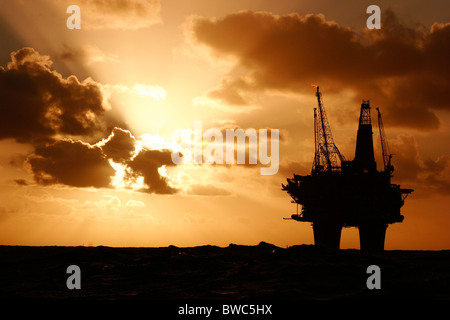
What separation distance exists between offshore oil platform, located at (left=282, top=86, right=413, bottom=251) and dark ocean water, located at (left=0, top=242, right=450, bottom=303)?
4563cm

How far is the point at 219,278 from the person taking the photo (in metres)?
25.1

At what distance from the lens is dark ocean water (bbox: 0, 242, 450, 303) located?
67.8ft

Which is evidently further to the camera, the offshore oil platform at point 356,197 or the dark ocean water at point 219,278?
the offshore oil platform at point 356,197

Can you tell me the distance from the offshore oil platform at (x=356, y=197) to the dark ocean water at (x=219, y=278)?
45635 mm

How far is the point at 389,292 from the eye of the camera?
21203 mm

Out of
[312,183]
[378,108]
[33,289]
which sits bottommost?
[33,289]

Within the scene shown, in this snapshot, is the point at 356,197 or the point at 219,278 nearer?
the point at 219,278

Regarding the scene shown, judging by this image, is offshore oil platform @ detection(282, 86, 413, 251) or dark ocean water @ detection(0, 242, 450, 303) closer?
dark ocean water @ detection(0, 242, 450, 303)

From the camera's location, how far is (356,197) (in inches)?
3110

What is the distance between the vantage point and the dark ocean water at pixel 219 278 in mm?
20672

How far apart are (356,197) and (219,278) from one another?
58.3m

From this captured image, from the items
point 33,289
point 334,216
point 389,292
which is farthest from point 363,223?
point 33,289
